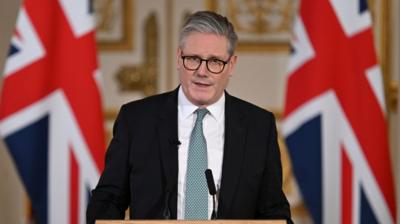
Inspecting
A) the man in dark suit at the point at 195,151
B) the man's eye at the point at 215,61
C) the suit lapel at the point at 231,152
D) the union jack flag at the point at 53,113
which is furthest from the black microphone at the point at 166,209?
the union jack flag at the point at 53,113

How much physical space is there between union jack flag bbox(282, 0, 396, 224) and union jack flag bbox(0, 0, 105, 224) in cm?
91

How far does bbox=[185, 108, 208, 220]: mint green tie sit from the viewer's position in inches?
80.4

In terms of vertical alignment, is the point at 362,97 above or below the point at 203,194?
above

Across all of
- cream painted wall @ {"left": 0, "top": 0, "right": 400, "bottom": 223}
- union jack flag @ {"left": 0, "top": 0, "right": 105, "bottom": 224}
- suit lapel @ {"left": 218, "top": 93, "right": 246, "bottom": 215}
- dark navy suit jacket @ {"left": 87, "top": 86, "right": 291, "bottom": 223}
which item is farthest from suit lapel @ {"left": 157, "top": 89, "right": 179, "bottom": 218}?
cream painted wall @ {"left": 0, "top": 0, "right": 400, "bottom": 223}

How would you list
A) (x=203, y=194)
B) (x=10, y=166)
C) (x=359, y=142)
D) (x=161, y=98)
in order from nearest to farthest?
1. (x=203, y=194)
2. (x=161, y=98)
3. (x=359, y=142)
4. (x=10, y=166)

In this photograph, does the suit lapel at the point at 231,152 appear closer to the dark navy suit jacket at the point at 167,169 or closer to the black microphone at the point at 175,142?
the dark navy suit jacket at the point at 167,169

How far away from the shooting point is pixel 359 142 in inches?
144

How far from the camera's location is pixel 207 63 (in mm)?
2002

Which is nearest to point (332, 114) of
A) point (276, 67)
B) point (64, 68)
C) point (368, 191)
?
point (368, 191)

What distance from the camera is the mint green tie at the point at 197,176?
2.04m

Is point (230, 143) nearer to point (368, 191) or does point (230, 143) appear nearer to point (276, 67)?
point (368, 191)

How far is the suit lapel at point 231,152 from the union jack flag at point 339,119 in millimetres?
1562

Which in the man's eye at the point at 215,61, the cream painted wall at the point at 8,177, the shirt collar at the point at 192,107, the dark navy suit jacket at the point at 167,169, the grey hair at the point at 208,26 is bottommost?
the dark navy suit jacket at the point at 167,169

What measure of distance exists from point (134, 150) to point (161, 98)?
183 mm
